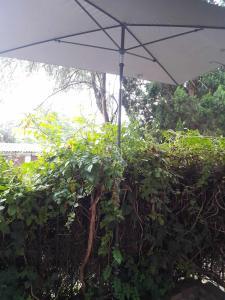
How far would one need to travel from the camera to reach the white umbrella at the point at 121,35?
2326mm

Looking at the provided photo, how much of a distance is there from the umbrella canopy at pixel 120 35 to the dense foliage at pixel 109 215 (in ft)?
2.89

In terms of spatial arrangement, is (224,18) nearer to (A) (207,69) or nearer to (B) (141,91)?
(A) (207,69)

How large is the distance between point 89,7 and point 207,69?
1655 millimetres

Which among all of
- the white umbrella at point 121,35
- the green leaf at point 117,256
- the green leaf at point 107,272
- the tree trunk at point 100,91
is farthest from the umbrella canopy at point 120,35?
the tree trunk at point 100,91

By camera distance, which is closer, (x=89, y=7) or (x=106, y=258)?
(x=106, y=258)

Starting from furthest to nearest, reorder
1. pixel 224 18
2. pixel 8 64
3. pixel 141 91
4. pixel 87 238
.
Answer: pixel 8 64 < pixel 141 91 < pixel 224 18 < pixel 87 238

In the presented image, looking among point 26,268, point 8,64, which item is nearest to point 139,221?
point 26,268

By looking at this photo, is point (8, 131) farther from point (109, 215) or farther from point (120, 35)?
point (109, 215)

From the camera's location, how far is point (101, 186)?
6.76 feet

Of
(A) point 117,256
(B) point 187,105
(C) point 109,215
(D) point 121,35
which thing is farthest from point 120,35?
(B) point 187,105

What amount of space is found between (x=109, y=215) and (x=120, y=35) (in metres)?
1.86

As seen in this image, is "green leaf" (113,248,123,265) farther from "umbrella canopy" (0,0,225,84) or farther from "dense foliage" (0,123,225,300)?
"umbrella canopy" (0,0,225,84)

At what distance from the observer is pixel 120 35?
3078 mm

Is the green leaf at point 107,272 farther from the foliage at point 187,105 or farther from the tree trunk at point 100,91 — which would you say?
the tree trunk at point 100,91
